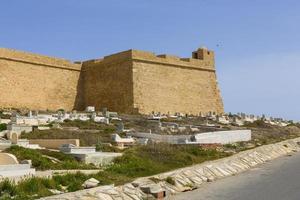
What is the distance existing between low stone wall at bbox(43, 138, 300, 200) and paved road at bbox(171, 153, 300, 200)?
1.03ft

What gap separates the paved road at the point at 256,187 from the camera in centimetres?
1004

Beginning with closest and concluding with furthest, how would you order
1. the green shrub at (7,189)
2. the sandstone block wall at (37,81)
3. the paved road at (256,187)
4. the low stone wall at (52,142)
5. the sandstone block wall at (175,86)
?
1. the green shrub at (7,189)
2. the paved road at (256,187)
3. the low stone wall at (52,142)
4. the sandstone block wall at (37,81)
5. the sandstone block wall at (175,86)

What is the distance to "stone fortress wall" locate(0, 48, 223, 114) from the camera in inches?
1411

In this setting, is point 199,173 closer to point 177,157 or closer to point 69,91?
point 177,157

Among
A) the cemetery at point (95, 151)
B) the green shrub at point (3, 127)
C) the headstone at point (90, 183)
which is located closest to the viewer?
the headstone at point (90, 183)

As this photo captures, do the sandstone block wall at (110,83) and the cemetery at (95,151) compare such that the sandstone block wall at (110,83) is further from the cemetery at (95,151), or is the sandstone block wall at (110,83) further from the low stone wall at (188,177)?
the low stone wall at (188,177)


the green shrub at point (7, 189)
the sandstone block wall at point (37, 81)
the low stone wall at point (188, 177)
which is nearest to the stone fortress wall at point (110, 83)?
the sandstone block wall at point (37, 81)

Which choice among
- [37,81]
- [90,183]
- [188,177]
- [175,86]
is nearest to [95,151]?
[188,177]

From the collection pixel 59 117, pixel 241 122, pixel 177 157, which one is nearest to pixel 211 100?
pixel 241 122

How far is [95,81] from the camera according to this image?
40.6 m

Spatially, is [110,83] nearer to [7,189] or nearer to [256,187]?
[256,187]

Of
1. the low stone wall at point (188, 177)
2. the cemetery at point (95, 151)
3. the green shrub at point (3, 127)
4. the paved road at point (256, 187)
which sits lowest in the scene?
the paved road at point (256, 187)

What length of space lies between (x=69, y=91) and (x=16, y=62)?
573 centimetres

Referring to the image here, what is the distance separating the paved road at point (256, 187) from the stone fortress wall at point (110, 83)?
75.9ft
